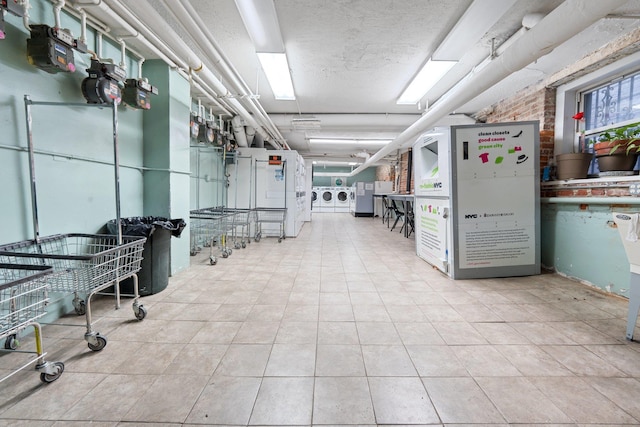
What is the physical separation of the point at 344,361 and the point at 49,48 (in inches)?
114

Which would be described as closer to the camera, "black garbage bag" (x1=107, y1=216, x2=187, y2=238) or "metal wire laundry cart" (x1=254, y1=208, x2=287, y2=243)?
"black garbage bag" (x1=107, y1=216, x2=187, y2=238)

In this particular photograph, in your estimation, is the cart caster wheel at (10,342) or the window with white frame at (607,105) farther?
the window with white frame at (607,105)

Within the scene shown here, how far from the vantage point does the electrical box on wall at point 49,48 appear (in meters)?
1.91

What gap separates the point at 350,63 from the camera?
12.7ft

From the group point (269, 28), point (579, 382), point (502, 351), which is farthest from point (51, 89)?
point (579, 382)

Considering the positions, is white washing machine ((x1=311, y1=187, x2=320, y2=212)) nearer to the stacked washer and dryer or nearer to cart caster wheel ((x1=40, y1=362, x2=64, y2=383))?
the stacked washer and dryer

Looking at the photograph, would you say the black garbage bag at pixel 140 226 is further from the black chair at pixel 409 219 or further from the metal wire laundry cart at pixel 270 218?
the black chair at pixel 409 219

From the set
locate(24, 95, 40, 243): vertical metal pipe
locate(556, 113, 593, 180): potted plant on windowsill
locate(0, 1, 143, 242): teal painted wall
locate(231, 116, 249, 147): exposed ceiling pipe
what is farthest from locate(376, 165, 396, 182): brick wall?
locate(24, 95, 40, 243): vertical metal pipe

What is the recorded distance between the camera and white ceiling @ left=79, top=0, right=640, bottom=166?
2674mm

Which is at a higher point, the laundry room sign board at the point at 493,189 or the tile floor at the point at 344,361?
the laundry room sign board at the point at 493,189

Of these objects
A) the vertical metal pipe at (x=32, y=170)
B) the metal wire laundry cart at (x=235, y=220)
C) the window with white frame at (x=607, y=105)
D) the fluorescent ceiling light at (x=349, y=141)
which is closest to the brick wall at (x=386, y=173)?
the fluorescent ceiling light at (x=349, y=141)

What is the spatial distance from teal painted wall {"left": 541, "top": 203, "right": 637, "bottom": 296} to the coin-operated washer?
1.21 m

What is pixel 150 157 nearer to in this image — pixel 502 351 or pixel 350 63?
pixel 350 63

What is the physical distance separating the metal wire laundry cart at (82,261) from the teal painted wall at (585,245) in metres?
4.68
